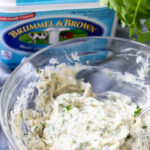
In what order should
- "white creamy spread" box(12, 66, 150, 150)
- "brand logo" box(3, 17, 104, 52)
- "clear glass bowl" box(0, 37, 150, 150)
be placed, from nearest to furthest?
"white creamy spread" box(12, 66, 150, 150) < "clear glass bowl" box(0, 37, 150, 150) < "brand logo" box(3, 17, 104, 52)

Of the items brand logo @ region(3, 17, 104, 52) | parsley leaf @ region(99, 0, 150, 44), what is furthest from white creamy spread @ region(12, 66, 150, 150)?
parsley leaf @ region(99, 0, 150, 44)

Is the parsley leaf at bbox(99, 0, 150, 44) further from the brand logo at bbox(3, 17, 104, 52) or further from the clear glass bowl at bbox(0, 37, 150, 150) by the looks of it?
the brand logo at bbox(3, 17, 104, 52)

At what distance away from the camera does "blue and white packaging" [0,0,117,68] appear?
1256 millimetres

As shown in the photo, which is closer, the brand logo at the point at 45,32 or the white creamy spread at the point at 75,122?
the white creamy spread at the point at 75,122

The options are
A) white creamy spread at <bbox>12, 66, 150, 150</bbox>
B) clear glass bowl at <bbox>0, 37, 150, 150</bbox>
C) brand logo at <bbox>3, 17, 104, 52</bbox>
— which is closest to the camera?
white creamy spread at <bbox>12, 66, 150, 150</bbox>

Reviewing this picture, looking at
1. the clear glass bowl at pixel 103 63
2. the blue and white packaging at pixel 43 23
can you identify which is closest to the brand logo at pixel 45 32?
the blue and white packaging at pixel 43 23

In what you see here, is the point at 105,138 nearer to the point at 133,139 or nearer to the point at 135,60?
the point at 133,139

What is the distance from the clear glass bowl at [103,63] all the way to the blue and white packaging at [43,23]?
0.14 meters

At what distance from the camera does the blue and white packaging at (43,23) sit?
1256 mm

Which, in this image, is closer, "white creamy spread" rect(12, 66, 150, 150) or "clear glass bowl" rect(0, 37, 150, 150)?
"white creamy spread" rect(12, 66, 150, 150)

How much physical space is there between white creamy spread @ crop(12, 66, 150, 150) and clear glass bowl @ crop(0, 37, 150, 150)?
68 millimetres

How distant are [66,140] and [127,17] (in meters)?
0.56

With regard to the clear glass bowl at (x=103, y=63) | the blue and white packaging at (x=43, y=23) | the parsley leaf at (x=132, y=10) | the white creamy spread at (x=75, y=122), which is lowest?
the white creamy spread at (x=75, y=122)

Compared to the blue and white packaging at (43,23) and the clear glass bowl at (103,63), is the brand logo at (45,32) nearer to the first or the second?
the blue and white packaging at (43,23)
